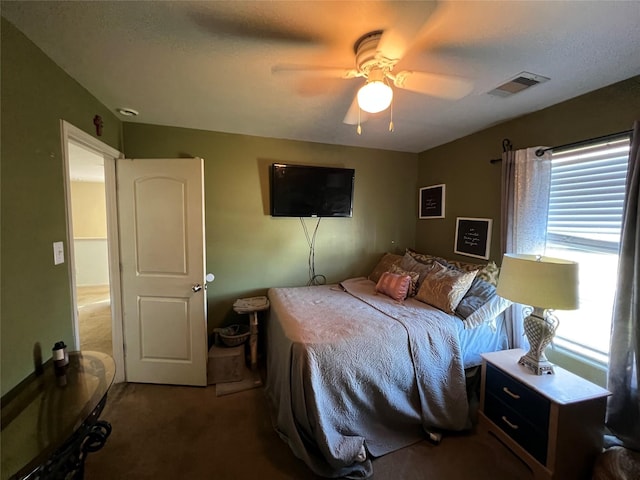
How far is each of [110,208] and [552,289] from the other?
3.34 meters

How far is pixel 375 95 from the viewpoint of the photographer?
1291 mm

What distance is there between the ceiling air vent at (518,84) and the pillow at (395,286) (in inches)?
64.6

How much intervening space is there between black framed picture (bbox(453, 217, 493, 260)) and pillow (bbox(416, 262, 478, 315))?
1.50 ft

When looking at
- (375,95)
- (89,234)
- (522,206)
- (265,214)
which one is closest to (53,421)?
(375,95)

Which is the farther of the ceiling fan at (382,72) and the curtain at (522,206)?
the curtain at (522,206)

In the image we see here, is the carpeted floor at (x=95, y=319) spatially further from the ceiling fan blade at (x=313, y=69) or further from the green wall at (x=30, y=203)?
the ceiling fan blade at (x=313, y=69)

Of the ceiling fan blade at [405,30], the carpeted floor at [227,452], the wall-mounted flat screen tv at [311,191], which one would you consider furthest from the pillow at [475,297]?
the ceiling fan blade at [405,30]

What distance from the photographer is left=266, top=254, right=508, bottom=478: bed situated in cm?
164

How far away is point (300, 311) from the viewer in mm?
2268

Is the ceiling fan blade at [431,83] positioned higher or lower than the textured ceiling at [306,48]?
lower

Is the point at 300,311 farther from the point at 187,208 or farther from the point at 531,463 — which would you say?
the point at 531,463

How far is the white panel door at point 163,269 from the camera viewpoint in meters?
2.39

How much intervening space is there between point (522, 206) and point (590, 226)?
44 cm

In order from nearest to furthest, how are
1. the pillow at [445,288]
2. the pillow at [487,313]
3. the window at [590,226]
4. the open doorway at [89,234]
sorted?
the window at [590,226]
the pillow at [487,313]
the pillow at [445,288]
the open doorway at [89,234]
